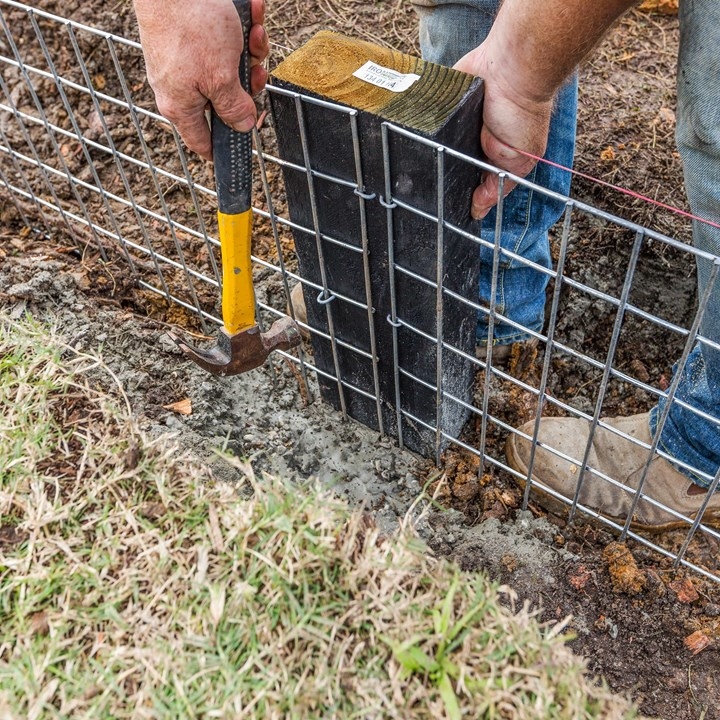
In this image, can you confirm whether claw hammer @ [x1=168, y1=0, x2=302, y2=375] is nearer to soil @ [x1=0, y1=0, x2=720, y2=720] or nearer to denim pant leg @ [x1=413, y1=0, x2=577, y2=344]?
soil @ [x1=0, y1=0, x2=720, y2=720]

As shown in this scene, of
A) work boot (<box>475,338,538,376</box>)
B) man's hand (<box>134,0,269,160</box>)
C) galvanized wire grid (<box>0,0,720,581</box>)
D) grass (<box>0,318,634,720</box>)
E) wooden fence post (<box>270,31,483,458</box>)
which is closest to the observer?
grass (<box>0,318,634,720</box>)

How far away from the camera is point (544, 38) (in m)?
1.37

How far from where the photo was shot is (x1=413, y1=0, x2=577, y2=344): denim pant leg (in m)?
1.89

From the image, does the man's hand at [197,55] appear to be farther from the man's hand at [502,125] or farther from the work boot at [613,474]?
the work boot at [613,474]

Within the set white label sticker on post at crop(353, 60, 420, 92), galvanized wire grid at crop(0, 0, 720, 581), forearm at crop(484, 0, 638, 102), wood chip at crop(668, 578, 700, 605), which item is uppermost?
forearm at crop(484, 0, 638, 102)

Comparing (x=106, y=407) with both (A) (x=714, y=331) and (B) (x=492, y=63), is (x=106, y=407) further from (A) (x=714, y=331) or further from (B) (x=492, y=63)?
(A) (x=714, y=331)

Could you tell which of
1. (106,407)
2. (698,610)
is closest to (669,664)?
(698,610)

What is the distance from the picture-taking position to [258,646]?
1075 mm

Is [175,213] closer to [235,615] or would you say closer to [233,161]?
[233,161]

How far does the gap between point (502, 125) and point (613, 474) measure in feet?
3.06

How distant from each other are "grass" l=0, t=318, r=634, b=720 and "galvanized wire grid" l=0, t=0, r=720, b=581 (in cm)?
56

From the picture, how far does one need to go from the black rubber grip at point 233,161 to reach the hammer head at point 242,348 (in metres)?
0.30

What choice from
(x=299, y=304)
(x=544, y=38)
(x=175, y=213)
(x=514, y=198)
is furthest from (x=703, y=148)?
(x=175, y=213)

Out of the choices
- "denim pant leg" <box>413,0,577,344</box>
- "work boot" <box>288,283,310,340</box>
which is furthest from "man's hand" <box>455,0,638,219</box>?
"work boot" <box>288,283,310,340</box>
